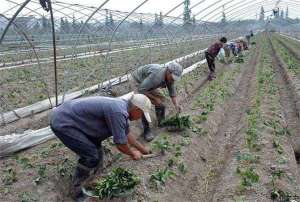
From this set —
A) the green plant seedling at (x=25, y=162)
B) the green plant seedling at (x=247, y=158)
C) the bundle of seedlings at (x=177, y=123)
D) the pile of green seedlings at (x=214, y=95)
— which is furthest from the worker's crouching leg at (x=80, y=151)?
the pile of green seedlings at (x=214, y=95)

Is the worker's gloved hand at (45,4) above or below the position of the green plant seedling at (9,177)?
above

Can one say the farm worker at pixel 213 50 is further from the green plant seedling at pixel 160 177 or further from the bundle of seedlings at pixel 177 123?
the green plant seedling at pixel 160 177

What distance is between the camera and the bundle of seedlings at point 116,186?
17.9ft

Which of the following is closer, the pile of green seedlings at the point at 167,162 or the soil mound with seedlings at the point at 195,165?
the soil mound with seedlings at the point at 195,165

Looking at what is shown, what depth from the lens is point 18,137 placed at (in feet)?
25.8

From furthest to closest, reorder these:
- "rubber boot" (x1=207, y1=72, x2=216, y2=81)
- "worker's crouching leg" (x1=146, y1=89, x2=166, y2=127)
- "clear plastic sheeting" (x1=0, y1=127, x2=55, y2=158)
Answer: "rubber boot" (x1=207, y1=72, x2=216, y2=81)
"worker's crouching leg" (x1=146, y1=89, x2=166, y2=127)
"clear plastic sheeting" (x1=0, y1=127, x2=55, y2=158)

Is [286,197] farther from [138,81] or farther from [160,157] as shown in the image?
[138,81]

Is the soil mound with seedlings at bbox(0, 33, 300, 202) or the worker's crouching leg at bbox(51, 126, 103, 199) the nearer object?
the worker's crouching leg at bbox(51, 126, 103, 199)

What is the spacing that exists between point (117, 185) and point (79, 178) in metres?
0.74

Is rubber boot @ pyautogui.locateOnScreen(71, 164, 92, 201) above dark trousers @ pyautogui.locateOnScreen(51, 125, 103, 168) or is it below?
below

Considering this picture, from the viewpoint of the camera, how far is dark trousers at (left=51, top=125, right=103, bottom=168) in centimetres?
551

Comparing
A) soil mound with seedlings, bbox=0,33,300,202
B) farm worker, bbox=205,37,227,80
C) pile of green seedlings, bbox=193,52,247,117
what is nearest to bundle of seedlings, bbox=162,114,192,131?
soil mound with seedlings, bbox=0,33,300,202

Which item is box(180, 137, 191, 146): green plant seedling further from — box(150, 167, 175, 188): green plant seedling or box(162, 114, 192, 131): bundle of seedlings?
box(150, 167, 175, 188): green plant seedling

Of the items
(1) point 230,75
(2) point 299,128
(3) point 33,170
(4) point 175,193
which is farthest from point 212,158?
(1) point 230,75
